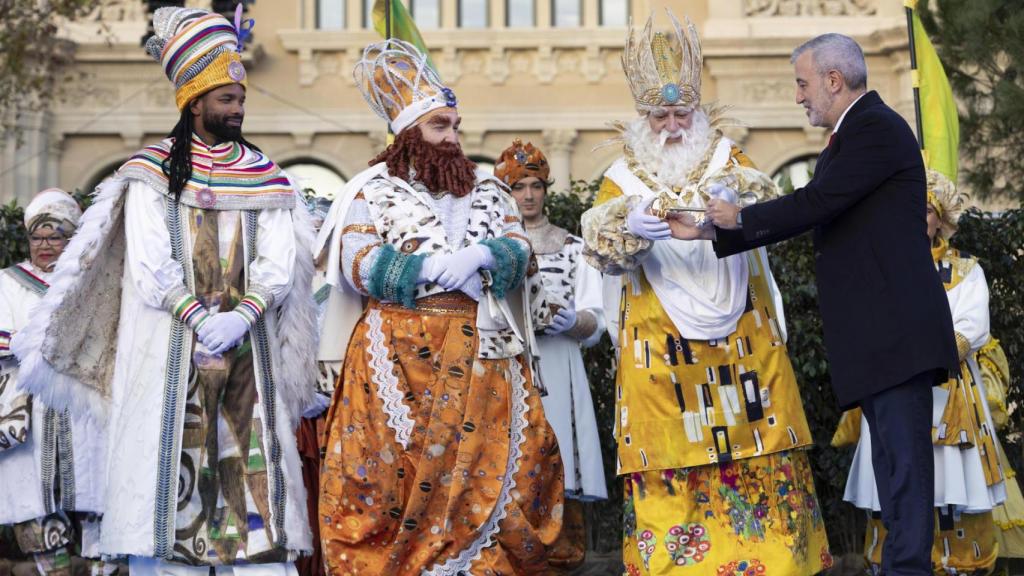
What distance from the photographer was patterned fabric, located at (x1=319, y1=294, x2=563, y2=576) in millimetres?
5293

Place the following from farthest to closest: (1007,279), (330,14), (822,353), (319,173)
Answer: (319,173) → (330,14) → (1007,279) → (822,353)

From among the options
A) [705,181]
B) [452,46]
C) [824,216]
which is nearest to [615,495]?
[705,181]

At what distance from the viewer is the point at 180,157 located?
5.49 metres

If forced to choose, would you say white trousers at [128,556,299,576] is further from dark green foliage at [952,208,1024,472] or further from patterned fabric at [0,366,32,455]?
dark green foliage at [952,208,1024,472]

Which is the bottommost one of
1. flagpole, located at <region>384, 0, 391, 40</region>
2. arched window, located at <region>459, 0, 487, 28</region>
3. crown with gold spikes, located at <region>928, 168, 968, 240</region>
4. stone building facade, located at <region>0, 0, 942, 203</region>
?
crown with gold spikes, located at <region>928, 168, 968, 240</region>

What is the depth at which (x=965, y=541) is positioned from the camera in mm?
6438

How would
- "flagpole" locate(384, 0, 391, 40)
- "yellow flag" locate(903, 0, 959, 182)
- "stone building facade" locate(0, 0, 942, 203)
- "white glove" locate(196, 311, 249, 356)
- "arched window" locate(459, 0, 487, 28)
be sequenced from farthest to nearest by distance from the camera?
"arched window" locate(459, 0, 487, 28)
"stone building facade" locate(0, 0, 942, 203)
"flagpole" locate(384, 0, 391, 40)
"yellow flag" locate(903, 0, 959, 182)
"white glove" locate(196, 311, 249, 356)

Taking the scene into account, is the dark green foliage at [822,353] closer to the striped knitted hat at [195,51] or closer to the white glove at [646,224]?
the white glove at [646,224]

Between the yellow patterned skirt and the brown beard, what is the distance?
1317mm

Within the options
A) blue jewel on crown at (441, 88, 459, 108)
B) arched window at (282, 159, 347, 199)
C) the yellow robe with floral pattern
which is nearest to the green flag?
blue jewel on crown at (441, 88, 459, 108)

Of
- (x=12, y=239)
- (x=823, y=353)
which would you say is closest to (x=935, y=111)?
(x=823, y=353)

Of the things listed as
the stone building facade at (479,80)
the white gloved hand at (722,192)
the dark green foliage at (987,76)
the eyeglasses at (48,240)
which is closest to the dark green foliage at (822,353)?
the white gloved hand at (722,192)

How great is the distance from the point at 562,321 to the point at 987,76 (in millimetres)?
7408

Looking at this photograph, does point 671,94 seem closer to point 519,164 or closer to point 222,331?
point 519,164
